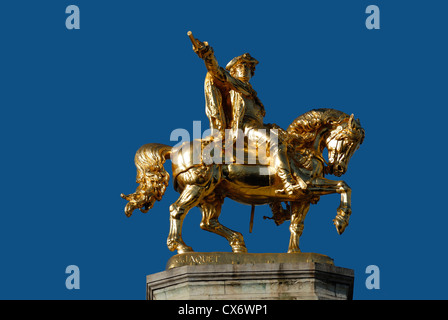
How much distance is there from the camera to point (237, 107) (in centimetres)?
1839

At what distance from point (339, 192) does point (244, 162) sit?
131cm

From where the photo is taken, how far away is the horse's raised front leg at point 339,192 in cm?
1766

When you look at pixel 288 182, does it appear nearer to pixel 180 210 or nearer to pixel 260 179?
pixel 260 179

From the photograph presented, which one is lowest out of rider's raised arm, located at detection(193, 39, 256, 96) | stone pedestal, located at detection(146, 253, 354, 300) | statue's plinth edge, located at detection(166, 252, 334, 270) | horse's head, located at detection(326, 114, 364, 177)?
stone pedestal, located at detection(146, 253, 354, 300)

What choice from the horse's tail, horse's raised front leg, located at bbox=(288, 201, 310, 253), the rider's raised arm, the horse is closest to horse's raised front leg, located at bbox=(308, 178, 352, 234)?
the horse

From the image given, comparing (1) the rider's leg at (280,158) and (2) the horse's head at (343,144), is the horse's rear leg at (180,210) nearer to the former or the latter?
(1) the rider's leg at (280,158)

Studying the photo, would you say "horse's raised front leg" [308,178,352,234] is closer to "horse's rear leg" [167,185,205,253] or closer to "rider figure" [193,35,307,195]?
"rider figure" [193,35,307,195]

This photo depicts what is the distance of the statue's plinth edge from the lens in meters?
17.4

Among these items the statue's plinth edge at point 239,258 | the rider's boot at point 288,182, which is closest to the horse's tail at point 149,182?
the statue's plinth edge at point 239,258

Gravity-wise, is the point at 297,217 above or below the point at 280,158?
below

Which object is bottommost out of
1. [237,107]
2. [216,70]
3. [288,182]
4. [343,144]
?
[288,182]

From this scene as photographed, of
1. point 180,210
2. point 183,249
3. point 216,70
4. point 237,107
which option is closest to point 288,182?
point 237,107

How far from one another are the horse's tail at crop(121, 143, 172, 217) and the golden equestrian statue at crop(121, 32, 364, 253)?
0.04 feet
